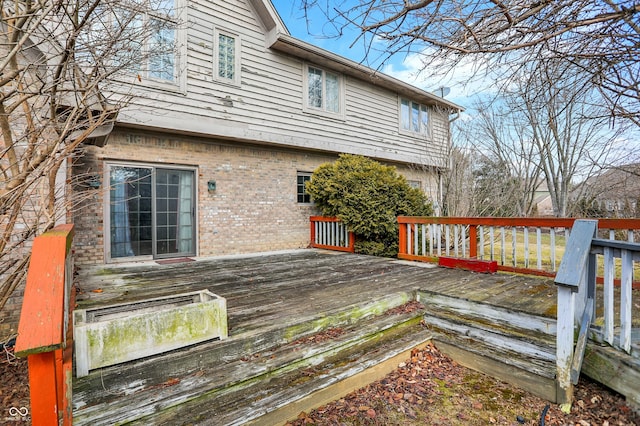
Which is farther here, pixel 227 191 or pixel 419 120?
pixel 419 120

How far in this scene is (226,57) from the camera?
672 centimetres

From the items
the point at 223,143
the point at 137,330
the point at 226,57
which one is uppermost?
the point at 226,57

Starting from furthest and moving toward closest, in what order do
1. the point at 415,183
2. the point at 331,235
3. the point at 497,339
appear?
the point at 415,183, the point at 331,235, the point at 497,339

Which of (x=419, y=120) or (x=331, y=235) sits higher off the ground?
(x=419, y=120)

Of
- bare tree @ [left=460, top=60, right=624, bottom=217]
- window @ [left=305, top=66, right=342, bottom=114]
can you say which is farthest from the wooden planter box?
bare tree @ [left=460, top=60, right=624, bottom=217]

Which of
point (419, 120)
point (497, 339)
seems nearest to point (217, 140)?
point (497, 339)

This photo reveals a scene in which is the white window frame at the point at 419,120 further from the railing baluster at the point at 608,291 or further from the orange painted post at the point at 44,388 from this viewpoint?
the orange painted post at the point at 44,388

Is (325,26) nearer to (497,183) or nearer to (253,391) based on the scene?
(253,391)

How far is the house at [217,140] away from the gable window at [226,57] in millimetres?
22

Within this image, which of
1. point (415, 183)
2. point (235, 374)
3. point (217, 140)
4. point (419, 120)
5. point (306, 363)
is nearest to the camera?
point (235, 374)

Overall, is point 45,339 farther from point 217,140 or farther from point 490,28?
point 217,140

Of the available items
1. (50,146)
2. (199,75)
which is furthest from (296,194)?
(50,146)

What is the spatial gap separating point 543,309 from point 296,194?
592 cm

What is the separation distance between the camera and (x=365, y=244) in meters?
6.77
